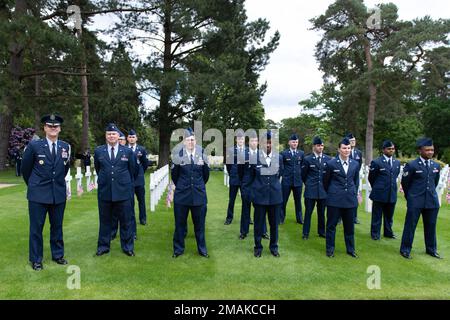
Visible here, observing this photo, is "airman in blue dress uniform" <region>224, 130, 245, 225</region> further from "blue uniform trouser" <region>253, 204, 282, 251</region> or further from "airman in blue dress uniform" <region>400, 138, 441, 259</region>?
"airman in blue dress uniform" <region>400, 138, 441, 259</region>

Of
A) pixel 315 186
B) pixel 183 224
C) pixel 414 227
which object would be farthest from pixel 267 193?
pixel 414 227

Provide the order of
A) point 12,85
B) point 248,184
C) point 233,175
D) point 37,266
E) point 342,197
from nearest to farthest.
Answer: point 37,266
point 342,197
point 248,184
point 233,175
point 12,85

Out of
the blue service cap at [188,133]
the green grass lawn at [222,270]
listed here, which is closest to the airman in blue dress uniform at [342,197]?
the green grass lawn at [222,270]

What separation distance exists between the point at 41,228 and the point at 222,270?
8.52 feet

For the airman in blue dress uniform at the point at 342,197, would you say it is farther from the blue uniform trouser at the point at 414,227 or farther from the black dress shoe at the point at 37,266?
the black dress shoe at the point at 37,266

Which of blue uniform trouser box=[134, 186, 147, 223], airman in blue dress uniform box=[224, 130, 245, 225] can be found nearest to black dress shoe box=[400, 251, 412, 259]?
airman in blue dress uniform box=[224, 130, 245, 225]

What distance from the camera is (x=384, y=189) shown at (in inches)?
305

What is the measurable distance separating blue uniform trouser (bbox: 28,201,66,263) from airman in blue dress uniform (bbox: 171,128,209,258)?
5.51 feet

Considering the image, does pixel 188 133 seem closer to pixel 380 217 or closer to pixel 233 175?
pixel 233 175

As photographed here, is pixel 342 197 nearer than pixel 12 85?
Yes

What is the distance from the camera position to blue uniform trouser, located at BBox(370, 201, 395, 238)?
7824 mm

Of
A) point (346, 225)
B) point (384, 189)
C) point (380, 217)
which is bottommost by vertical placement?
point (380, 217)

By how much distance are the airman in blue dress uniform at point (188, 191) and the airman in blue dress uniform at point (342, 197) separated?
6.63 feet

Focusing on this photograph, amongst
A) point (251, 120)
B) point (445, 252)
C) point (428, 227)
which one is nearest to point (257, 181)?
point (428, 227)
